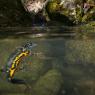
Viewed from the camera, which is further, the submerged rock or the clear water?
the clear water

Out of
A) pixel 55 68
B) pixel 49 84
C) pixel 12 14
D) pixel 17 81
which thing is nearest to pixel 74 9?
pixel 12 14

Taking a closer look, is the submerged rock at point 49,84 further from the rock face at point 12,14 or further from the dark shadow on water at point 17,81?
the rock face at point 12,14

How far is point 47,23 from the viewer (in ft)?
42.3

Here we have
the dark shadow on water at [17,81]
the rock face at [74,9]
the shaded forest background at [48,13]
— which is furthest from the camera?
the rock face at [74,9]

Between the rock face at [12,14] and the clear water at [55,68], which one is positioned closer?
the clear water at [55,68]

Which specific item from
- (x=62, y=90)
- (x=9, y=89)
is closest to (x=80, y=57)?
(x=62, y=90)

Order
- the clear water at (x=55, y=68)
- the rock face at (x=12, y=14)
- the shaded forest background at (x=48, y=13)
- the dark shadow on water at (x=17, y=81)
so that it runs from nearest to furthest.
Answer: the dark shadow on water at (x=17, y=81) → the clear water at (x=55, y=68) → the rock face at (x=12, y=14) → the shaded forest background at (x=48, y=13)

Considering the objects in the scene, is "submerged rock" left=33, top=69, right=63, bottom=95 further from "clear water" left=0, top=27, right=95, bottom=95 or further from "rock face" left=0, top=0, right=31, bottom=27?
"rock face" left=0, top=0, right=31, bottom=27

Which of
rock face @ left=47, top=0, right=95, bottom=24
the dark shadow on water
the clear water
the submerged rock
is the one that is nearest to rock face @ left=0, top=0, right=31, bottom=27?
rock face @ left=47, top=0, right=95, bottom=24

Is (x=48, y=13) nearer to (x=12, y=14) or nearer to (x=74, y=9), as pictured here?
(x=74, y=9)

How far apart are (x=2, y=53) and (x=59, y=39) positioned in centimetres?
287

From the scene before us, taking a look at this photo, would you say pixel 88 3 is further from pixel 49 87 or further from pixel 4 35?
pixel 49 87

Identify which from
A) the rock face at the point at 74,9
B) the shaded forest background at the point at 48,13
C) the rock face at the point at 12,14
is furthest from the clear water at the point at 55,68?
the rock face at the point at 74,9

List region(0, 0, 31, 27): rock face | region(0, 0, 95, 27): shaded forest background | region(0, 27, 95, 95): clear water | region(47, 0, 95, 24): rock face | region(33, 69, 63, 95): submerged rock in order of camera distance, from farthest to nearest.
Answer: region(47, 0, 95, 24): rock face
region(0, 0, 95, 27): shaded forest background
region(0, 0, 31, 27): rock face
region(0, 27, 95, 95): clear water
region(33, 69, 63, 95): submerged rock
